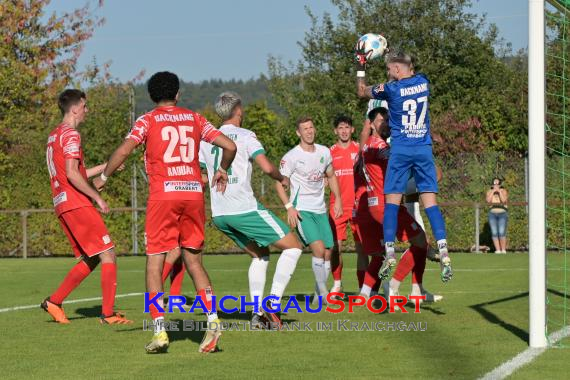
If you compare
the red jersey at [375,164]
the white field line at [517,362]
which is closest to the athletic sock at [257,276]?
the red jersey at [375,164]

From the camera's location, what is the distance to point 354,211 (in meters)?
12.6

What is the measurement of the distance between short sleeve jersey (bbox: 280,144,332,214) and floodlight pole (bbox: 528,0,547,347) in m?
4.31

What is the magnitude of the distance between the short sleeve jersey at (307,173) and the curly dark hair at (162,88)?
4033 mm

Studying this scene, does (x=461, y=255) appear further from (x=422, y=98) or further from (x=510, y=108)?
(x=422, y=98)

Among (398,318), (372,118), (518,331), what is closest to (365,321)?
(398,318)

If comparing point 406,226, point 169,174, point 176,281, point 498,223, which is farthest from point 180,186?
point 498,223

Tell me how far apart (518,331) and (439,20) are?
106 ft

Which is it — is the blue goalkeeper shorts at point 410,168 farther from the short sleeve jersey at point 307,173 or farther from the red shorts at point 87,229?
the red shorts at point 87,229

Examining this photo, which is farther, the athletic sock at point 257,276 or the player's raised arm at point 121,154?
the athletic sock at point 257,276

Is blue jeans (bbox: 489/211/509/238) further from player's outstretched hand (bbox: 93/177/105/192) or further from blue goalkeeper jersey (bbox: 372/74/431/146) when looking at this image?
player's outstretched hand (bbox: 93/177/105/192)

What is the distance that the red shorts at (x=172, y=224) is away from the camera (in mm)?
8367

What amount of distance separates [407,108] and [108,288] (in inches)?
134

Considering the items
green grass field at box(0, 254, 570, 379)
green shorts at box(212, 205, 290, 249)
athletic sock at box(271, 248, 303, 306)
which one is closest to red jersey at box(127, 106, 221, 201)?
green grass field at box(0, 254, 570, 379)

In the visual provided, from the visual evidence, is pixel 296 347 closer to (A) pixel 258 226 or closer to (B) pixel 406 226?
(A) pixel 258 226
